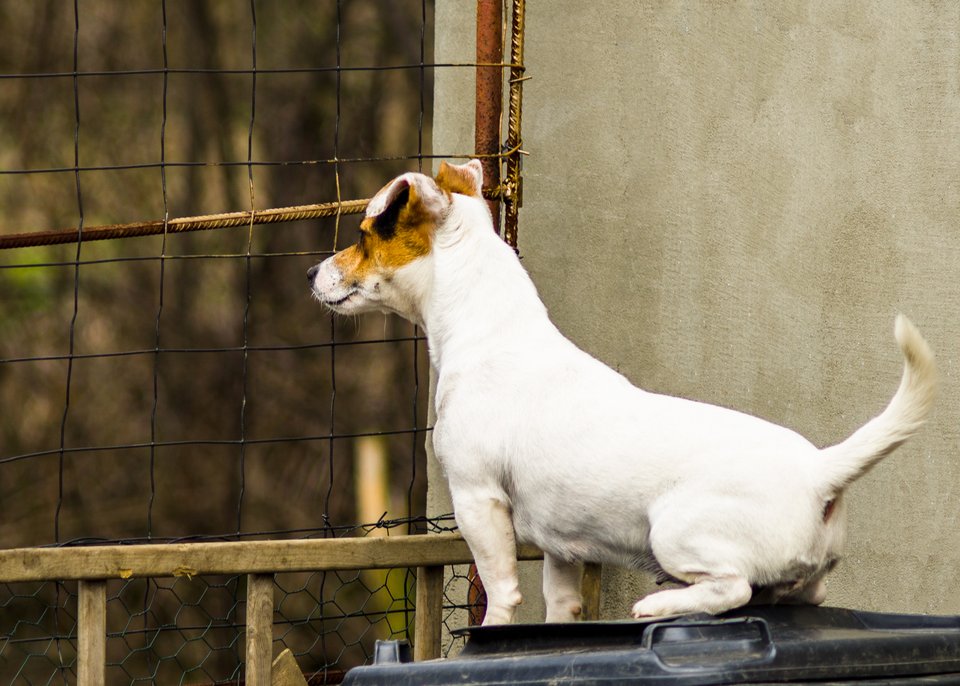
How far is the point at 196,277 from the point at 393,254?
5.23m

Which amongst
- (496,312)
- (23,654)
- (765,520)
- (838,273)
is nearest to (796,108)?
(838,273)

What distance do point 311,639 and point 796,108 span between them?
19.0 feet

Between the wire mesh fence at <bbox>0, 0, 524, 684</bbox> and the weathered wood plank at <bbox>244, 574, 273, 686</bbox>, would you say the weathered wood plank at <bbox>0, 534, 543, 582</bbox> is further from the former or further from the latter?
the wire mesh fence at <bbox>0, 0, 524, 684</bbox>

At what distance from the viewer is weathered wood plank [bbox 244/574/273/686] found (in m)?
2.94

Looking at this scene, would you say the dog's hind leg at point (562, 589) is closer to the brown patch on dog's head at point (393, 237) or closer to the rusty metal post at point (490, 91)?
the brown patch on dog's head at point (393, 237)

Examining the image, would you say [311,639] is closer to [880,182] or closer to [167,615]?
[167,615]

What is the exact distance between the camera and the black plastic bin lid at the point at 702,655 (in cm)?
187

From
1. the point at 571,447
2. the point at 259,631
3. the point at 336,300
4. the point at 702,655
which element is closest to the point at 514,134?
the point at 336,300

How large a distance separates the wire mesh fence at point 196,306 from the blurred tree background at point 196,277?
1 centimetres

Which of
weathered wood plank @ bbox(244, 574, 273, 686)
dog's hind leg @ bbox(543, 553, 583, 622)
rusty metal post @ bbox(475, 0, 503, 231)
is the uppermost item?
rusty metal post @ bbox(475, 0, 503, 231)

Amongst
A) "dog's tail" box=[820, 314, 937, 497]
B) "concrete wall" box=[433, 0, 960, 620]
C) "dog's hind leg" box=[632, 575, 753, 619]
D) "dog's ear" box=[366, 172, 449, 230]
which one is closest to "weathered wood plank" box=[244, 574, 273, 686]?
"concrete wall" box=[433, 0, 960, 620]

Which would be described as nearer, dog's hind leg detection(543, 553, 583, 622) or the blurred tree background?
dog's hind leg detection(543, 553, 583, 622)

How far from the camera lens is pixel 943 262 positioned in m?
2.88

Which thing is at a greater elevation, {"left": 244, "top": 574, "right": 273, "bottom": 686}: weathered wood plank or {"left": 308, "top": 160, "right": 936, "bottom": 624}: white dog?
{"left": 308, "top": 160, "right": 936, "bottom": 624}: white dog
